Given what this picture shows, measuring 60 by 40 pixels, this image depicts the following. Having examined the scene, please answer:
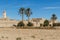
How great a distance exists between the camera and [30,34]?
473 inches

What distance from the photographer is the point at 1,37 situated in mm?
12281

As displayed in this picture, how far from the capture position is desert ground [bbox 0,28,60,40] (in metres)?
11.6

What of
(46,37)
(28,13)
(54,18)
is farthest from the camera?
(54,18)

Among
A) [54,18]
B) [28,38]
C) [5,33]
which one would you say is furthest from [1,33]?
[54,18]

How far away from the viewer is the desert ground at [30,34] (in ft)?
38.1

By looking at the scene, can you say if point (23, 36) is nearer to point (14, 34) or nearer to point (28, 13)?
point (14, 34)

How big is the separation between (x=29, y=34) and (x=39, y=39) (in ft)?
2.81

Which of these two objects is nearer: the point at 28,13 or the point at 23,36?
the point at 23,36

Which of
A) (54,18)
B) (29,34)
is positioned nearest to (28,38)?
(29,34)

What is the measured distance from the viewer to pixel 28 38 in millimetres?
11898

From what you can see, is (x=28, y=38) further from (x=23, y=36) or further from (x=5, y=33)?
(x=5, y=33)

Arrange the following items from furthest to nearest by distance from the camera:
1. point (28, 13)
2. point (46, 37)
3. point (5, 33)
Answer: point (28, 13), point (5, 33), point (46, 37)

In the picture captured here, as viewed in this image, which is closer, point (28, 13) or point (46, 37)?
point (46, 37)

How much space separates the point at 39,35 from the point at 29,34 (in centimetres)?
74
